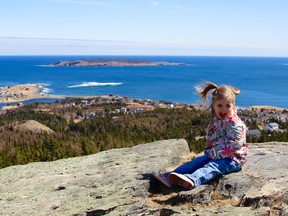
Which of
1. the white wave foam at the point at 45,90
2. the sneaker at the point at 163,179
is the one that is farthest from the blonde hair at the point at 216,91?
the white wave foam at the point at 45,90

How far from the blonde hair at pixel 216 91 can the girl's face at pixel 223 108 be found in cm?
6

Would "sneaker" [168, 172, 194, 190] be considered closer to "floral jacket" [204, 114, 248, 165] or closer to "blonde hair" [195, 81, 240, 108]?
"floral jacket" [204, 114, 248, 165]

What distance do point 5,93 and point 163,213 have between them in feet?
495

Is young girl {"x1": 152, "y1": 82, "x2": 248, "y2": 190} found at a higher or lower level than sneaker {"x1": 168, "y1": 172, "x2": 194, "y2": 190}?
higher

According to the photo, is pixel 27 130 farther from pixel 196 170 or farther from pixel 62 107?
pixel 196 170

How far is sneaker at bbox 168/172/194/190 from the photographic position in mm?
7006

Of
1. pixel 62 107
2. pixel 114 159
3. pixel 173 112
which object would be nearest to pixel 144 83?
pixel 62 107

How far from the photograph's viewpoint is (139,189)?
7.55 m

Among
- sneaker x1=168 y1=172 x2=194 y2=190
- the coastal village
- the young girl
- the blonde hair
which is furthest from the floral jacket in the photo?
the coastal village

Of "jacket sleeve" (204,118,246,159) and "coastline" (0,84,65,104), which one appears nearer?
"jacket sleeve" (204,118,246,159)

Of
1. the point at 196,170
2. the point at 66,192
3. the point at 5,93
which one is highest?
the point at 196,170

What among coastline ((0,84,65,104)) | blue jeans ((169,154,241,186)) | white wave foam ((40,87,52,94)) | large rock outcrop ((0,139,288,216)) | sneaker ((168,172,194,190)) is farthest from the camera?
white wave foam ((40,87,52,94))

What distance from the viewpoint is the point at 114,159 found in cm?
1054

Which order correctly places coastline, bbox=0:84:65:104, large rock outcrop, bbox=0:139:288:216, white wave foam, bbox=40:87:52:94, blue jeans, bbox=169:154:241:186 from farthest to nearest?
white wave foam, bbox=40:87:52:94, coastline, bbox=0:84:65:104, blue jeans, bbox=169:154:241:186, large rock outcrop, bbox=0:139:288:216
